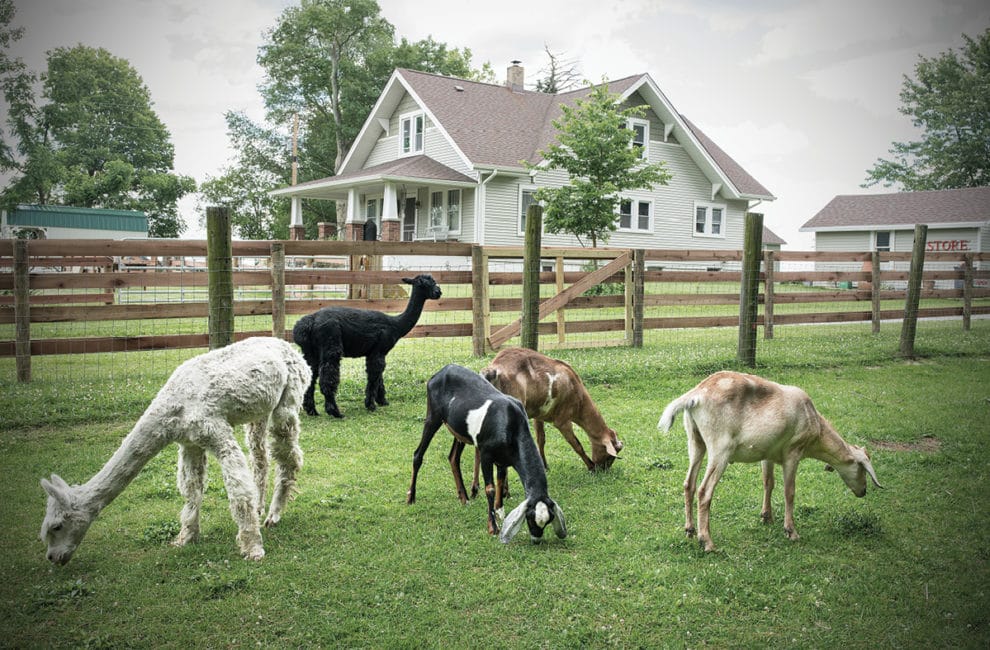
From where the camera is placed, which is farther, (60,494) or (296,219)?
(296,219)

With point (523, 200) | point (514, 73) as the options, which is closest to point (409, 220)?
point (523, 200)

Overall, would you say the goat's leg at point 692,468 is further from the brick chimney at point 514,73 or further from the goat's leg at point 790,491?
the brick chimney at point 514,73

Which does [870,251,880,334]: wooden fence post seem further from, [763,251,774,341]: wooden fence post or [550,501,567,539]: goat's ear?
[550,501,567,539]: goat's ear

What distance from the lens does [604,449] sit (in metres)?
6.36

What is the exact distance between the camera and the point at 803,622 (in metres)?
3.94

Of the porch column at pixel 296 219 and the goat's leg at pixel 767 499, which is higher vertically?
the porch column at pixel 296 219

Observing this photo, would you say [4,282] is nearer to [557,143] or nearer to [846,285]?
[557,143]

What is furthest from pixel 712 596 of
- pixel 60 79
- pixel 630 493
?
pixel 60 79

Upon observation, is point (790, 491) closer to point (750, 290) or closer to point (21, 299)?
point (750, 290)

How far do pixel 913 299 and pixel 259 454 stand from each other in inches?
459

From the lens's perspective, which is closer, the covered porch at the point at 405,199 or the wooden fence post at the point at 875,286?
the wooden fence post at the point at 875,286

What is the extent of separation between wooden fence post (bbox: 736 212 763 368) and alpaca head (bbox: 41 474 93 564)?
9.35 metres

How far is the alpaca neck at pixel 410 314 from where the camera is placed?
866 cm

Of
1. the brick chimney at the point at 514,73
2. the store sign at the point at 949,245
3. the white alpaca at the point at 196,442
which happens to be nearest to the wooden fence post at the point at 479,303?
the white alpaca at the point at 196,442
